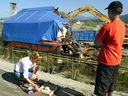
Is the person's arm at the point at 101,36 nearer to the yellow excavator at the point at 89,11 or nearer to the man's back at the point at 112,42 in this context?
the man's back at the point at 112,42

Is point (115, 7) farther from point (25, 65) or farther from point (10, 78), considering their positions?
point (10, 78)

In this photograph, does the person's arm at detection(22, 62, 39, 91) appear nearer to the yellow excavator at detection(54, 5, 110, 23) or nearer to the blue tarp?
the blue tarp

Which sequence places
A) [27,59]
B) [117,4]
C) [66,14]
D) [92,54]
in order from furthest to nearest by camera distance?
[66,14], [92,54], [27,59], [117,4]

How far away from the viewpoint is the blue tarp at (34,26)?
20.2m

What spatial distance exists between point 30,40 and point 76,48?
3.80 m

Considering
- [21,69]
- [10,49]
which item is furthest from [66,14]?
[21,69]

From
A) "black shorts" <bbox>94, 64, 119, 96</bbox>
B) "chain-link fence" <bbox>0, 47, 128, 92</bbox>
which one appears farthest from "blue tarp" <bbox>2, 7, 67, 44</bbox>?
"black shorts" <bbox>94, 64, 119, 96</bbox>

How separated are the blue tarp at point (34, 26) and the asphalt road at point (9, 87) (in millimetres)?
9754

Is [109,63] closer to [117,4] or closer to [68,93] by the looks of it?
[117,4]

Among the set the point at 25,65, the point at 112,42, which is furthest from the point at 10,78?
the point at 112,42

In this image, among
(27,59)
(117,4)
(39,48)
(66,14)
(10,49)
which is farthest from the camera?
(66,14)

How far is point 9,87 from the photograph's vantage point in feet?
29.6

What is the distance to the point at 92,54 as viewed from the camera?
17.5 meters

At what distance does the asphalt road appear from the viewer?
8430mm
